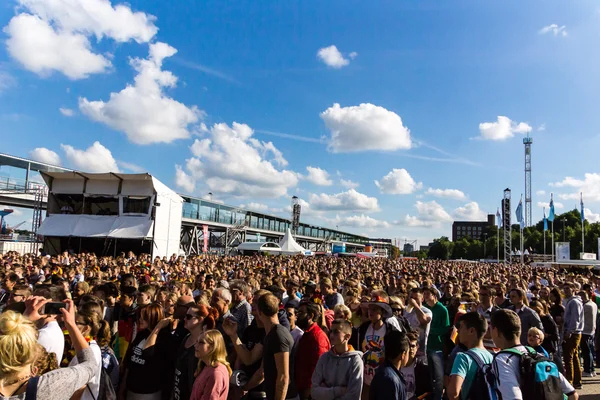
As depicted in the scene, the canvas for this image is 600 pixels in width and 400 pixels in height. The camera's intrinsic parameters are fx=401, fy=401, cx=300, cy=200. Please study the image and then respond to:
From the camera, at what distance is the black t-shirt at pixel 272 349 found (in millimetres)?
3522

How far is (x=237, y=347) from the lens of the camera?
12.5ft

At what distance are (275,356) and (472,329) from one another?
5.57ft

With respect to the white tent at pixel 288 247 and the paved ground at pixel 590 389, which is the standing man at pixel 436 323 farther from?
the white tent at pixel 288 247

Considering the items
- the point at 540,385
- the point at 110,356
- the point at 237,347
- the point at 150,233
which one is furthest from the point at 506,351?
the point at 150,233

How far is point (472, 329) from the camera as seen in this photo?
11.0 ft

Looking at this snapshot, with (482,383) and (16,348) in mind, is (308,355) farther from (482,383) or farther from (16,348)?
(16,348)

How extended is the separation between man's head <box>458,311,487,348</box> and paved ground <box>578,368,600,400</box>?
15.8ft

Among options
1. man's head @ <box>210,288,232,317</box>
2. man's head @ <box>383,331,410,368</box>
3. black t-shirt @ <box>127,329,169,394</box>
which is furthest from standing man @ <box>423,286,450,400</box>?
black t-shirt @ <box>127,329,169,394</box>

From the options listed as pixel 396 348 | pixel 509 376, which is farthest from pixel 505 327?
pixel 396 348

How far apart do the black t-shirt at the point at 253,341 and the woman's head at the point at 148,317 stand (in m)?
0.92

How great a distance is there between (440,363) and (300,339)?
1.40 meters

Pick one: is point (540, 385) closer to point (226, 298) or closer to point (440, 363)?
point (440, 363)

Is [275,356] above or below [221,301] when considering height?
below

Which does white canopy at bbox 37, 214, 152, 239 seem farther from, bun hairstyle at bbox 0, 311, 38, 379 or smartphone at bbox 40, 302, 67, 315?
bun hairstyle at bbox 0, 311, 38, 379
